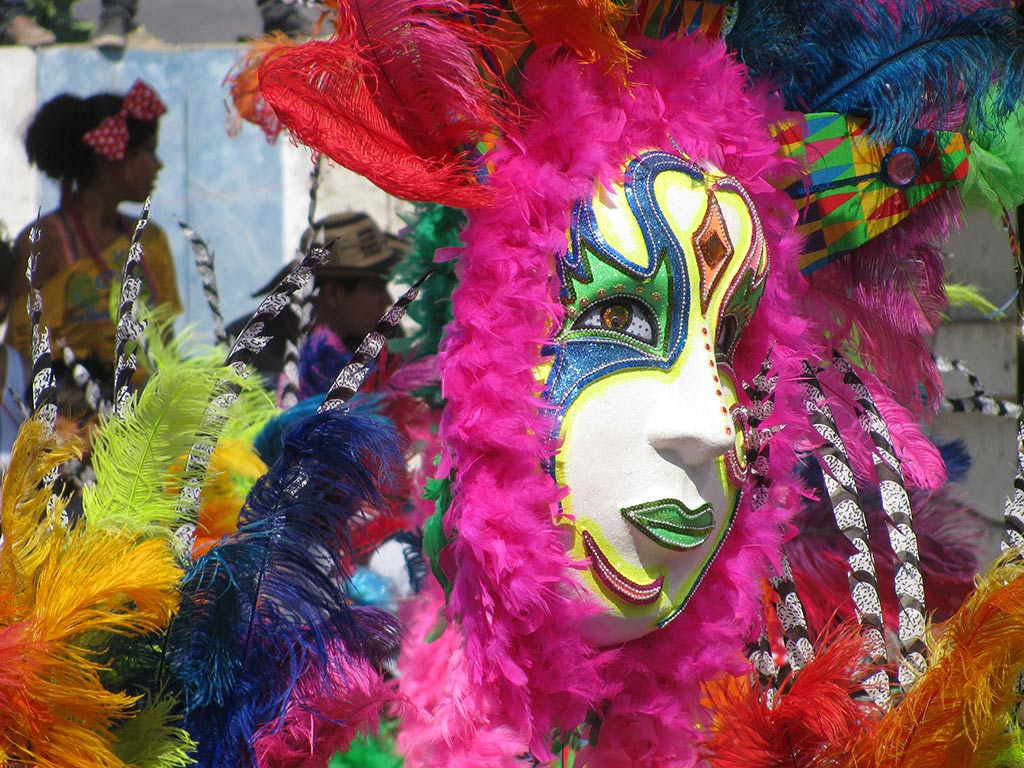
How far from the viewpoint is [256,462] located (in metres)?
2.42

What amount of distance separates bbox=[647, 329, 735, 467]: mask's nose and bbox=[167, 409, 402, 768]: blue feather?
15.9 inches

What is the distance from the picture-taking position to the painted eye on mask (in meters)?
1.79

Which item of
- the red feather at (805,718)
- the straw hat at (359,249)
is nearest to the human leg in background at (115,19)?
the straw hat at (359,249)

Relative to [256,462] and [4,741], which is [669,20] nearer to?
[256,462]

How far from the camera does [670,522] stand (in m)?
1.77

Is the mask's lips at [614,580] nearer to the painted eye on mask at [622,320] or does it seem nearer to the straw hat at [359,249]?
the painted eye on mask at [622,320]

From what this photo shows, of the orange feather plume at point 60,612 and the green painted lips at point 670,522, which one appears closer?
the orange feather plume at point 60,612

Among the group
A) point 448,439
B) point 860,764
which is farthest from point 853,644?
point 448,439

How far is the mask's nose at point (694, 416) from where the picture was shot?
1748 mm

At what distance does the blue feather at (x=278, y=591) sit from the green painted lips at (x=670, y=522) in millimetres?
378

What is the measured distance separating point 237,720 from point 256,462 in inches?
37.4

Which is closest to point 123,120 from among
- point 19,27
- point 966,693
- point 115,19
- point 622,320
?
point 115,19

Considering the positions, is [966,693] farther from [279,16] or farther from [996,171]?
[279,16]

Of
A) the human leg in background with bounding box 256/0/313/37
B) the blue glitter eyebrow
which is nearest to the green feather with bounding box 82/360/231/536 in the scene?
the blue glitter eyebrow
